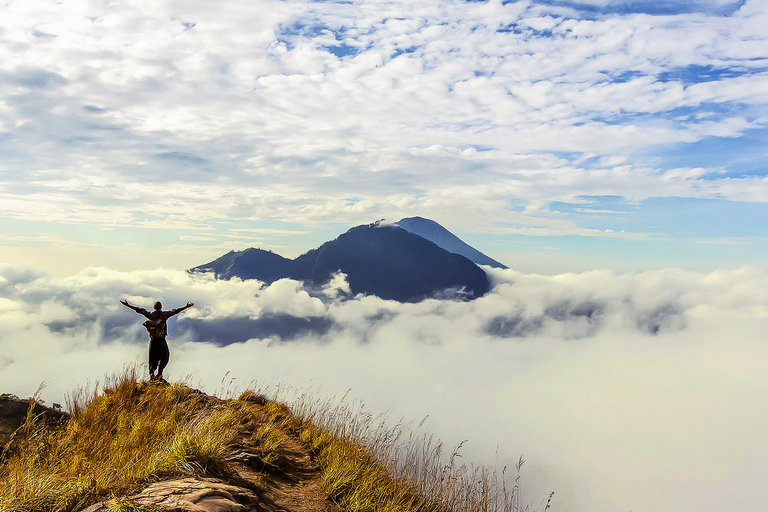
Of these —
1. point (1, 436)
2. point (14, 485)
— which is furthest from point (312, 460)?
point (1, 436)

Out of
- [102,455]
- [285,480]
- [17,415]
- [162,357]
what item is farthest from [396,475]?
[162,357]

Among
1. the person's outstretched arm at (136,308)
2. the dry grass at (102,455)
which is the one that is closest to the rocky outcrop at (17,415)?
the dry grass at (102,455)

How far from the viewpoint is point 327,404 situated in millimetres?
11492

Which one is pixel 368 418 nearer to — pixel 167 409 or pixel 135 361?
pixel 167 409

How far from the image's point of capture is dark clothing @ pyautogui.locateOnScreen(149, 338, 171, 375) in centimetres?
1258

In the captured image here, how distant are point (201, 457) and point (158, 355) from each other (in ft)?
28.2

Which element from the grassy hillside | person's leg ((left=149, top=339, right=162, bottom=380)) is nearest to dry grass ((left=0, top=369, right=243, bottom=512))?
the grassy hillside

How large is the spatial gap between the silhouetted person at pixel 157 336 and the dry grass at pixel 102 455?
3.36m

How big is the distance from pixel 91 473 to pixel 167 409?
509 cm

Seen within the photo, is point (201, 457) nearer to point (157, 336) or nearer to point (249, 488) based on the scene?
point (249, 488)

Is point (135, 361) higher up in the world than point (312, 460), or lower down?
higher up

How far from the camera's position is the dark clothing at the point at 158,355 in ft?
41.3

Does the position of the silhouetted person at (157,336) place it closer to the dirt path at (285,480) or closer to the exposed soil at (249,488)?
the exposed soil at (249,488)

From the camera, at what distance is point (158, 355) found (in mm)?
12695
